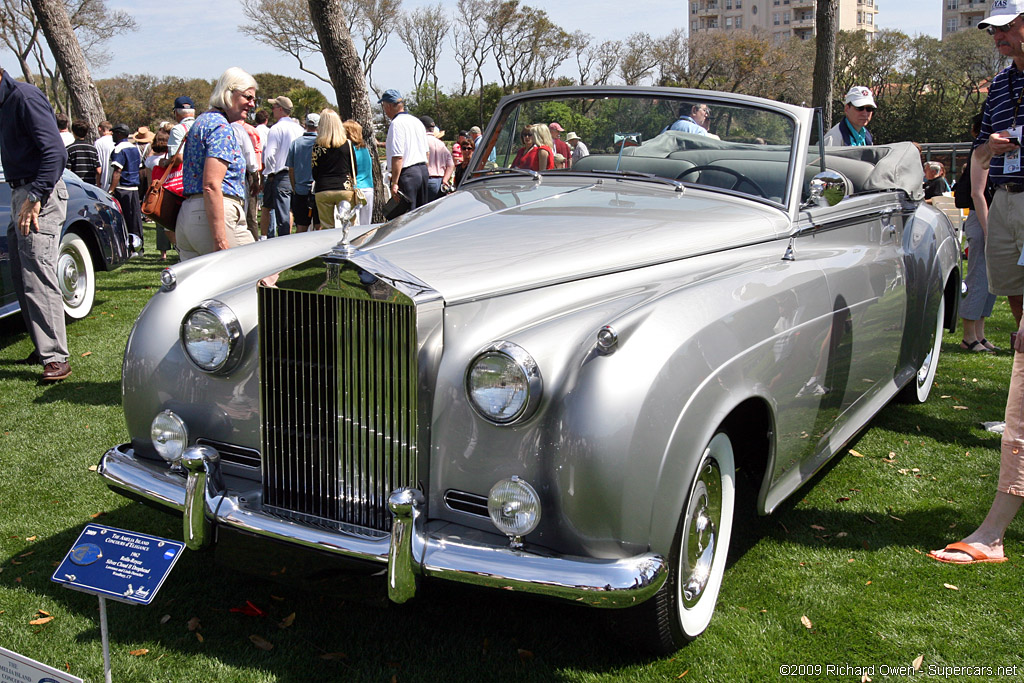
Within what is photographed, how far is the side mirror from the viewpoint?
11.8ft

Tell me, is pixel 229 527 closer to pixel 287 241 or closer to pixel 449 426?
pixel 449 426

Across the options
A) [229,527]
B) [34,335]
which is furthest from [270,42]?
[229,527]

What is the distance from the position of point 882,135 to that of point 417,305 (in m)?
42.3

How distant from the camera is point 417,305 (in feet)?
7.97

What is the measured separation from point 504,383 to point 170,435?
50.7 inches

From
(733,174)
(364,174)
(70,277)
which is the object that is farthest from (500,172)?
(364,174)

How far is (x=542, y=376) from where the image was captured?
7.56ft

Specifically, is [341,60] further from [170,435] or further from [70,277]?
[170,435]

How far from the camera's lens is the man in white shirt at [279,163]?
10711mm

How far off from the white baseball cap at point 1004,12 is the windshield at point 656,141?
90 cm

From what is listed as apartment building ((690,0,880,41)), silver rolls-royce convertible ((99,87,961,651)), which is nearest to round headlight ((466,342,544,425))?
silver rolls-royce convertible ((99,87,961,651))

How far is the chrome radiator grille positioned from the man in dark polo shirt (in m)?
3.45

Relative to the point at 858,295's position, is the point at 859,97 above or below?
above

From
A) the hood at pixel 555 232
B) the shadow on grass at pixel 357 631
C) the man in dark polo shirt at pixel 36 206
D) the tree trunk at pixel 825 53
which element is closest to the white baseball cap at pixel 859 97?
the hood at pixel 555 232
